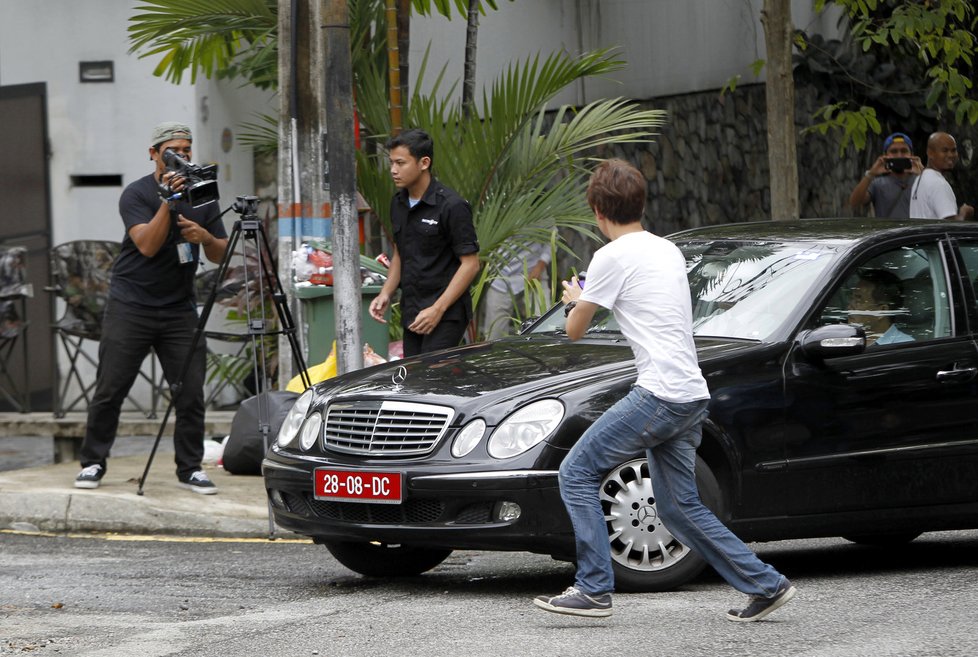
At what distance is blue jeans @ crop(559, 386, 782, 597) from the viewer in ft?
19.7

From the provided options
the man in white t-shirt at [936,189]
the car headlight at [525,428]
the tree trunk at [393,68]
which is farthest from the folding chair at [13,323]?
the car headlight at [525,428]

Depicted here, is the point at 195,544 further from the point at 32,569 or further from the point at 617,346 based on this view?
the point at 617,346

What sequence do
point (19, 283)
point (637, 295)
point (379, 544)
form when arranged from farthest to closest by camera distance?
1. point (19, 283)
2. point (379, 544)
3. point (637, 295)

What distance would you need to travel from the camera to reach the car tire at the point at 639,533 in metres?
6.56

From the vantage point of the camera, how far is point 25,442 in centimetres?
1325

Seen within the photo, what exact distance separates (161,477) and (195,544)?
152cm

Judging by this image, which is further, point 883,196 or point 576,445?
point 883,196

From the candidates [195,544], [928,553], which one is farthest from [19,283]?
[928,553]

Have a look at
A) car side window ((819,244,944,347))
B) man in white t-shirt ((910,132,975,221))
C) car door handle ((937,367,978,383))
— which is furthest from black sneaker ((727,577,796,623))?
man in white t-shirt ((910,132,975,221))

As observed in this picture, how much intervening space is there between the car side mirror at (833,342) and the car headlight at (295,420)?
6.67 feet

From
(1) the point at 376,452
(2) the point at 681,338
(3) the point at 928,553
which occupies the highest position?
(2) the point at 681,338

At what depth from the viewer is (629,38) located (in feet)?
52.2

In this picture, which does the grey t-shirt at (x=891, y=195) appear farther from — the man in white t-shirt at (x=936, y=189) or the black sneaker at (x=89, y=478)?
the black sneaker at (x=89, y=478)

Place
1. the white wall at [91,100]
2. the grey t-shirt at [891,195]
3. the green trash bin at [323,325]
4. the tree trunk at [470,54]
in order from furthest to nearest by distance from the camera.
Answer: the white wall at [91,100]
the grey t-shirt at [891,195]
the tree trunk at [470,54]
the green trash bin at [323,325]
